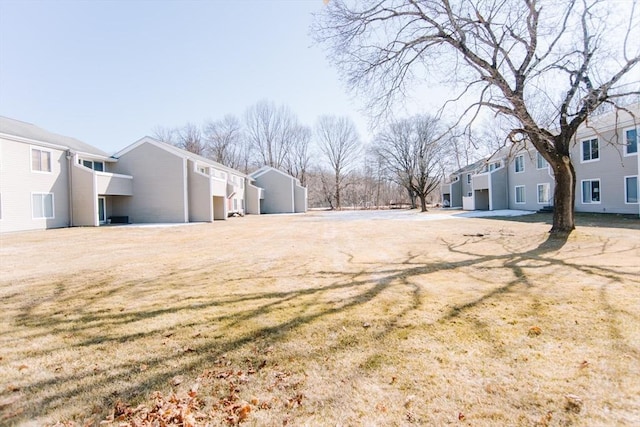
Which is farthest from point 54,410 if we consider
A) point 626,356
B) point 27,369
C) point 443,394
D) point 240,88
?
point 240,88

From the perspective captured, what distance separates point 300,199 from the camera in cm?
4478

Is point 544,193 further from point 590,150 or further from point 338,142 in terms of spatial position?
point 338,142

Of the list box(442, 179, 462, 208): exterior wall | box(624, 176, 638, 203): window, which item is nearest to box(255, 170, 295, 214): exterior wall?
box(442, 179, 462, 208): exterior wall

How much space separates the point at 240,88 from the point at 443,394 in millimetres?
31985

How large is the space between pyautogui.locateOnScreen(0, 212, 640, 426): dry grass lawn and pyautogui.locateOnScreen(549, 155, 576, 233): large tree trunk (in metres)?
4.53

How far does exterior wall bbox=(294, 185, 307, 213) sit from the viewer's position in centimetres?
4416

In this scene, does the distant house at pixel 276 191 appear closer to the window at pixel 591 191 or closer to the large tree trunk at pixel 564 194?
the window at pixel 591 191

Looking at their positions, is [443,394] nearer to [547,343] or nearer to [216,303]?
[547,343]

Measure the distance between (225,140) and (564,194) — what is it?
5410 cm

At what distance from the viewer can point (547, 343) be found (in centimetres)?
329

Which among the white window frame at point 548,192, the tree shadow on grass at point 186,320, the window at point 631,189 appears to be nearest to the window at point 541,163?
the white window frame at point 548,192

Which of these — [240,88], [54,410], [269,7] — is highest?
[240,88]

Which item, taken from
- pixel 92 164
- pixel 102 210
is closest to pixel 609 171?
pixel 102 210

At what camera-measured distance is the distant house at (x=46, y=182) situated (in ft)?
58.3
